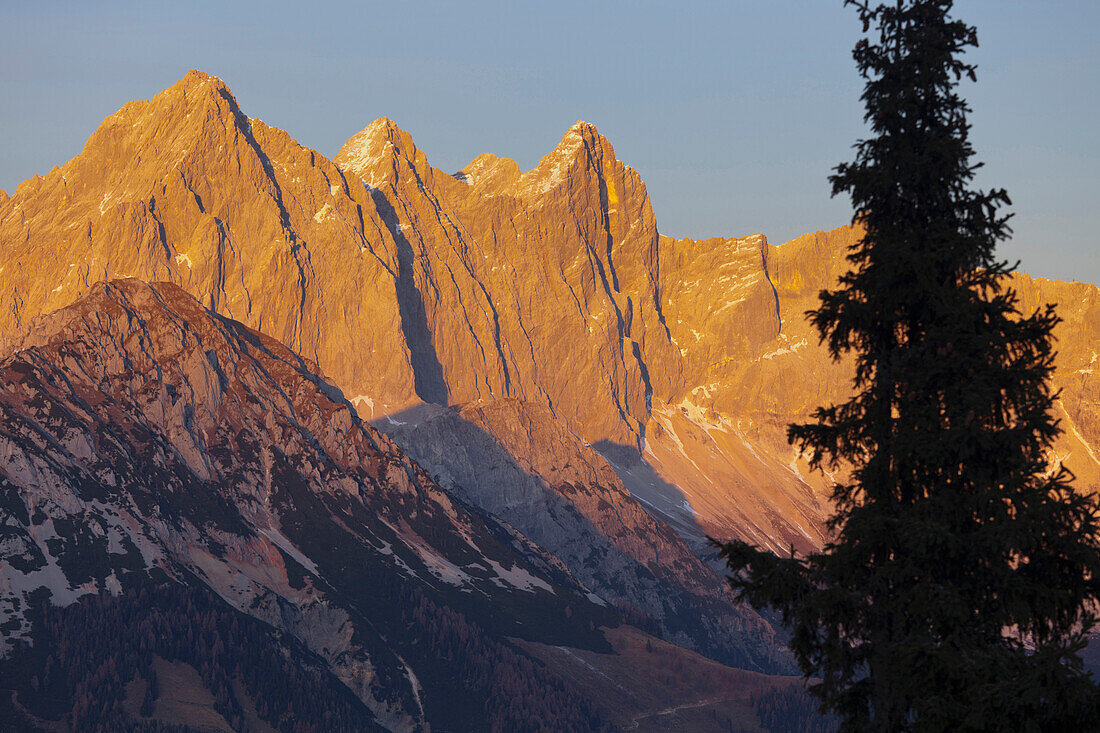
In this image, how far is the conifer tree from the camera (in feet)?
76.4

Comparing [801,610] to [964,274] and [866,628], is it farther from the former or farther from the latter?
[964,274]

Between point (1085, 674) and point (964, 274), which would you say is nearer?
point (1085, 674)

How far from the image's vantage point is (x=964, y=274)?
25266mm

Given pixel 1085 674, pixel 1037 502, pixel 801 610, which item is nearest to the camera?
pixel 1085 674

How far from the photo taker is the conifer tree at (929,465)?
2330 cm

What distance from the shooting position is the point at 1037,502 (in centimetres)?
2317

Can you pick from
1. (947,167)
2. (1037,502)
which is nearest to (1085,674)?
(1037,502)

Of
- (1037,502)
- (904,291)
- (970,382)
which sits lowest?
(1037,502)

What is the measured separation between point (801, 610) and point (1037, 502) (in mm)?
4430

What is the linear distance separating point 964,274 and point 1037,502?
439cm

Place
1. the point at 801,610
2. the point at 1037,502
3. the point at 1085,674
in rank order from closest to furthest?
the point at 1085,674 → the point at 1037,502 → the point at 801,610

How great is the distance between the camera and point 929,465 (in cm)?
2466

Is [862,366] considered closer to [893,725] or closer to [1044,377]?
[1044,377]

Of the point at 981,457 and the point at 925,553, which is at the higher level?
the point at 981,457
